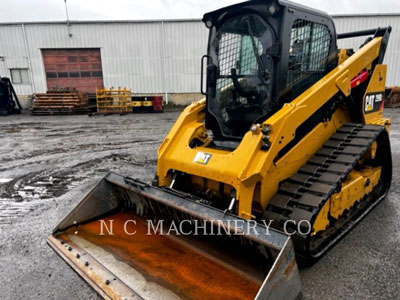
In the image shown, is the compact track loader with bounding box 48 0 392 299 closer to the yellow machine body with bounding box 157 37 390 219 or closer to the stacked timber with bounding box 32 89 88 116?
the yellow machine body with bounding box 157 37 390 219

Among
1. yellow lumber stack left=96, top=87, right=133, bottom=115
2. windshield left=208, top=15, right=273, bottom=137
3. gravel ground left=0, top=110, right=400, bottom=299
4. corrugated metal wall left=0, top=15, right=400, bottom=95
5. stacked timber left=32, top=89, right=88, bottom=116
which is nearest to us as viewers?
gravel ground left=0, top=110, right=400, bottom=299

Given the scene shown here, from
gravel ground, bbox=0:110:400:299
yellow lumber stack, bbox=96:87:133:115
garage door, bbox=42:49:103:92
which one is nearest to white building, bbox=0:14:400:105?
garage door, bbox=42:49:103:92

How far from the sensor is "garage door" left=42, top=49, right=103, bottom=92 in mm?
17609

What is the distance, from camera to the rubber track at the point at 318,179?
8.66ft

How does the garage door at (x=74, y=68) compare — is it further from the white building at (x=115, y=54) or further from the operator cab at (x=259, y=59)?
the operator cab at (x=259, y=59)

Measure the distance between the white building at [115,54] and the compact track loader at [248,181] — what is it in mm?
14498

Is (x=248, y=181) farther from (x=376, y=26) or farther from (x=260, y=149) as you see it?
(x=376, y=26)

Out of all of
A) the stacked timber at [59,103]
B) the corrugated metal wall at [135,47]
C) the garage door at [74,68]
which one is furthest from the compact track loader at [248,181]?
the garage door at [74,68]

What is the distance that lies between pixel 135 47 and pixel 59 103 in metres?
5.30

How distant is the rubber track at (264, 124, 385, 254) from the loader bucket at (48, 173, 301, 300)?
1.55 feet

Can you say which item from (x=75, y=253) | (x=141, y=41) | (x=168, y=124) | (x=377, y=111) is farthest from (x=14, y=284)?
(x=141, y=41)

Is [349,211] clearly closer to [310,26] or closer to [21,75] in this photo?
[310,26]

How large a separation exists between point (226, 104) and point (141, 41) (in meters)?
15.5

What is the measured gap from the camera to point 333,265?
285 cm
